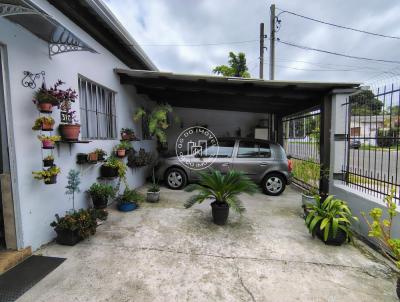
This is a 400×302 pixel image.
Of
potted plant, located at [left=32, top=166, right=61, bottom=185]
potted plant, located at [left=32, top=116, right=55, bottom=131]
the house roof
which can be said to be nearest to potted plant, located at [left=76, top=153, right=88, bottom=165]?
potted plant, located at [left=32, top=166, right=61, bottom=185]

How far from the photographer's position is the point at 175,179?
225 inches

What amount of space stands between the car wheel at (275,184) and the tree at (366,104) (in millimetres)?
2235

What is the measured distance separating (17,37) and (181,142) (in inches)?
257

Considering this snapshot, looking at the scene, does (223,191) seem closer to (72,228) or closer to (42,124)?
(72,228)

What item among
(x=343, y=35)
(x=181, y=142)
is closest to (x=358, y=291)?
(x=181, y=142)

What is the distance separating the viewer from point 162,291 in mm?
1926

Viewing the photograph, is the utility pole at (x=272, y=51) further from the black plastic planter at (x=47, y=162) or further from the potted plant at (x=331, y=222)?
the black plastic planter at (x=47, y=162)

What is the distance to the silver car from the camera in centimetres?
539

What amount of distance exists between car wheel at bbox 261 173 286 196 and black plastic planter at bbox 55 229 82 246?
440 centimetres

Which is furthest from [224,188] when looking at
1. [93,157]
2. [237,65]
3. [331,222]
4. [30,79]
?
[237,65]

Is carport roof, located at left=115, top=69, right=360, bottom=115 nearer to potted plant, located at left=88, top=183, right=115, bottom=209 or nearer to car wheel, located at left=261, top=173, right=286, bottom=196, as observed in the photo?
car wheel, located at left=261, top=173, right=286, bottom=196

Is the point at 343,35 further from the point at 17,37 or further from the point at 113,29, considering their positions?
the point at 17,37

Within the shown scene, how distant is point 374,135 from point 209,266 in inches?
131

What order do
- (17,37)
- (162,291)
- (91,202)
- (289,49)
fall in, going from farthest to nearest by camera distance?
(289,49) → (91,202) → (17,37) → (162,291)
